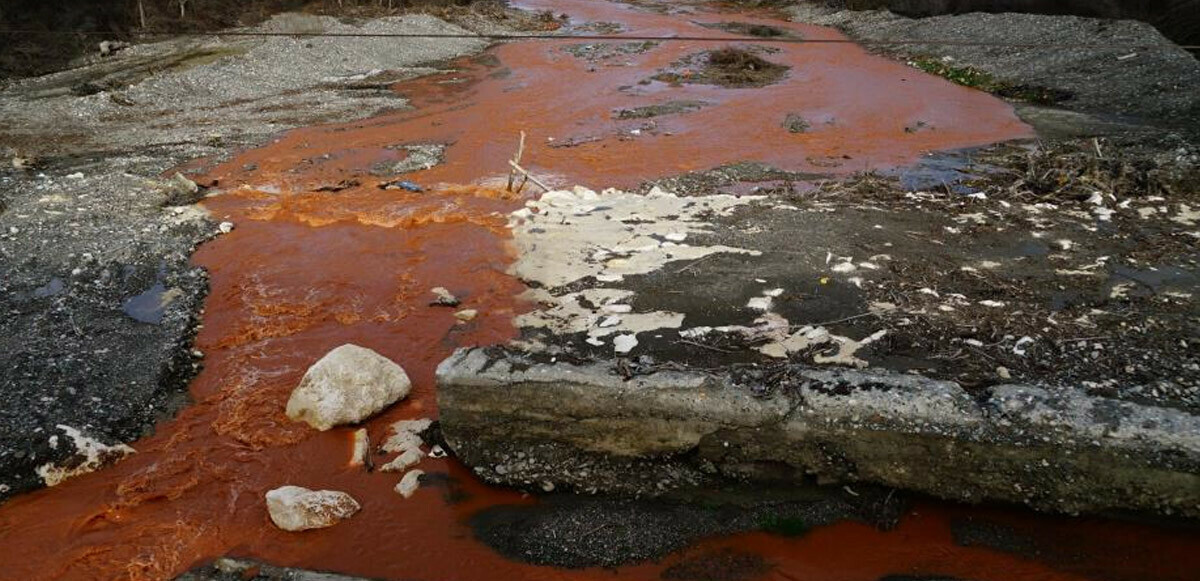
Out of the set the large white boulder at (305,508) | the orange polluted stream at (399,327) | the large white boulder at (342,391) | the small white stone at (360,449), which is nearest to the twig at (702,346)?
the orange polluted stream at (399,327)

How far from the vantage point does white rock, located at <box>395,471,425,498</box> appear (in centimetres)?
487

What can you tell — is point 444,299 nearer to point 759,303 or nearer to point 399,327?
point 399,327

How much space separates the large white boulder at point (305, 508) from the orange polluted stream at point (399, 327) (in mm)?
90

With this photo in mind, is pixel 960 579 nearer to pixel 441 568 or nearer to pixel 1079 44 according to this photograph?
pixel 441 568

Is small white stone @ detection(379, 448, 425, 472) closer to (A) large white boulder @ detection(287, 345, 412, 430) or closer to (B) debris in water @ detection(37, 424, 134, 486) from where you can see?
(A) large white boulder @ detection(287, 345, 412, 430)

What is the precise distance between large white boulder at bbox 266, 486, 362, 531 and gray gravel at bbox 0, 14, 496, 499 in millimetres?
1652

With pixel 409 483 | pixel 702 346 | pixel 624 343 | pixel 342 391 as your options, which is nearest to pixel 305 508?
pixel 409 483

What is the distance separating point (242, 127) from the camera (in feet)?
44.2

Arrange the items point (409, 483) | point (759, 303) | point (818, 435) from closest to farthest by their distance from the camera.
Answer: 1. point (818, 435)
2. point (409, 483)
3. point (759, 303)

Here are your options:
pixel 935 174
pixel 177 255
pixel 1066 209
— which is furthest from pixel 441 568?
pixel 935 174

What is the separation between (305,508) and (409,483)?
25.8 inches

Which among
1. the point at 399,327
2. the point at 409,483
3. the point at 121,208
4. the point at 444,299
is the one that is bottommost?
the point at 409,483

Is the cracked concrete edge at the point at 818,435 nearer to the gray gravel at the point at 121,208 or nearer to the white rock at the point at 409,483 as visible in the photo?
the white rock at the point at 409,483

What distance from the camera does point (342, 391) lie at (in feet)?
18.1
